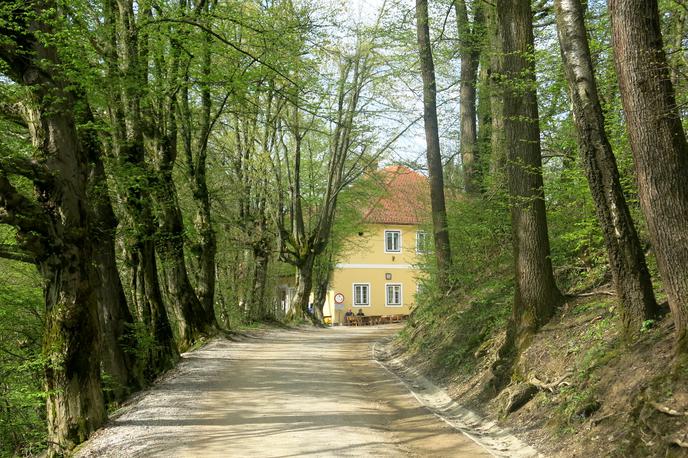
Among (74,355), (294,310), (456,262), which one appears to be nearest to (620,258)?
(74,355)

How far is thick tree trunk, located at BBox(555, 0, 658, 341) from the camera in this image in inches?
312

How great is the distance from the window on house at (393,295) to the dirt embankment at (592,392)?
42.8m

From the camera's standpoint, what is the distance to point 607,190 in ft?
26.6

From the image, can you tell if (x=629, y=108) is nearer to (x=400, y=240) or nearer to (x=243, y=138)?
(x=243, y=138)

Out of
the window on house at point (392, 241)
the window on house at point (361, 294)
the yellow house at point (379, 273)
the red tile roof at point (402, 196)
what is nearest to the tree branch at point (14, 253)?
the red tile roof at point (402, 196)

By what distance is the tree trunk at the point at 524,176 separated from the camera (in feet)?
35.1

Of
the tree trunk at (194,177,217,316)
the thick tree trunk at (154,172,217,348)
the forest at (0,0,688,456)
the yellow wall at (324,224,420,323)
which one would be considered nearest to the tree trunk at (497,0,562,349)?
the forest at (0,0,688,456)

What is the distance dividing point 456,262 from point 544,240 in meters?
6.91

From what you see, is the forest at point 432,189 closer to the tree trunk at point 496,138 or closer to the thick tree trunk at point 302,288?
the tree trunk at point 496,138

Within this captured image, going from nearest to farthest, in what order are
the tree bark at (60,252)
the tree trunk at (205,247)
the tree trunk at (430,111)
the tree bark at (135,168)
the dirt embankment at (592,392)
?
the dirt embankment at (592,392), the tree bark at (60,252), the tree bark at (135,168), the tree trunk at (430,111), the tree trunk at (205,247)

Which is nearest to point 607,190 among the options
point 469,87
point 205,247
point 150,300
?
point 150,300

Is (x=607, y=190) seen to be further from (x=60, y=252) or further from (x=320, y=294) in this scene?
(x=320, y=294)

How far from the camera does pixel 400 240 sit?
55.3 metres

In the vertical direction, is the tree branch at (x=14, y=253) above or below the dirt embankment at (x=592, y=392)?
above
